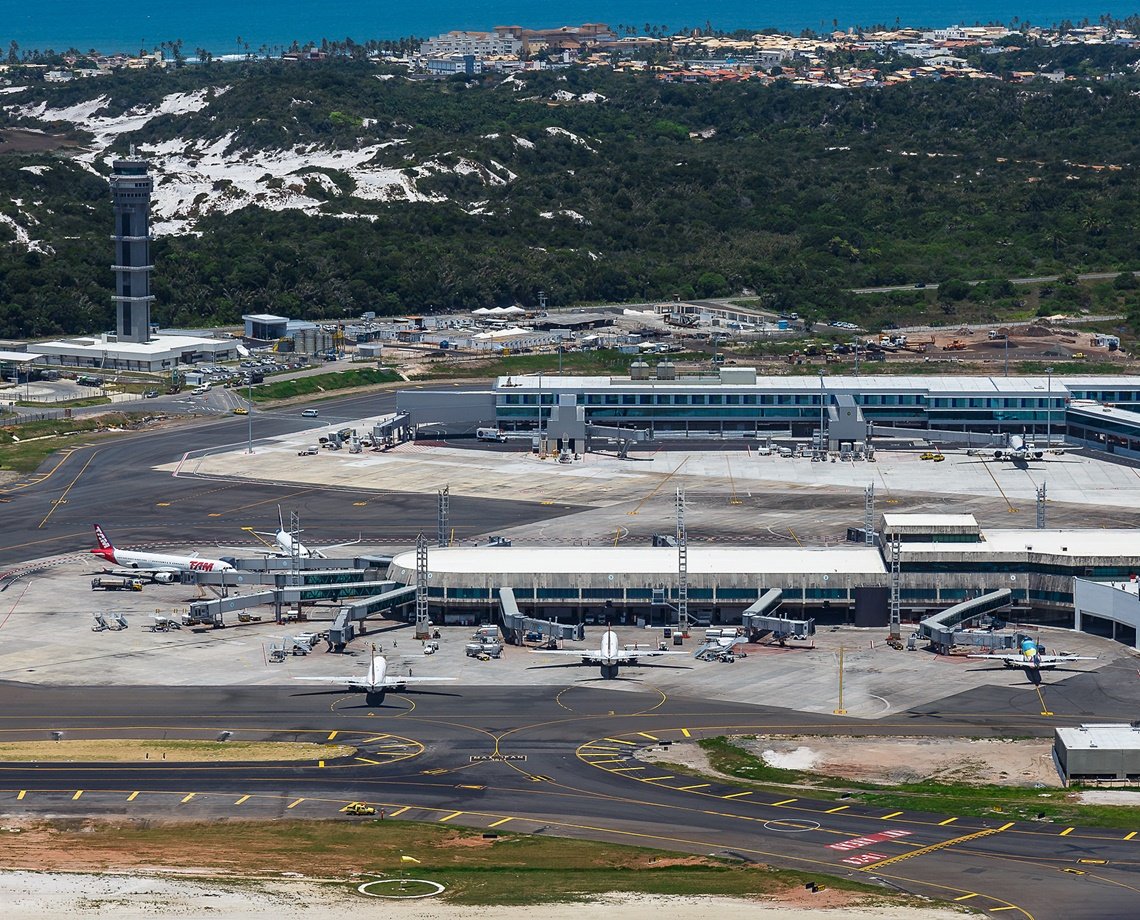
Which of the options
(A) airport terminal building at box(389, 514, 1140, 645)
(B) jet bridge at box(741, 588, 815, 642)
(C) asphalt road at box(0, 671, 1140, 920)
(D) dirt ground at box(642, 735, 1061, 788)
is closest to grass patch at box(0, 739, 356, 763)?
(C) asphalt road at box(0, 671, 1140, 920)

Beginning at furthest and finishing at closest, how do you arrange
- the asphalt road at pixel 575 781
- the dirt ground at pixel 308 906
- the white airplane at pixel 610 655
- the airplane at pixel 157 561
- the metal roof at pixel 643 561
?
the airplane at pixel 157 561
the metal roof at pixel 643 561
the white airplane at pixel 610 655
the asphalt road at pixel 575 781
the dirt ground at pixel 308 906

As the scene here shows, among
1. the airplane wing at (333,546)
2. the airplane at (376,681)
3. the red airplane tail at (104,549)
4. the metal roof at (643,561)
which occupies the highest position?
the metal roof at (643,561)

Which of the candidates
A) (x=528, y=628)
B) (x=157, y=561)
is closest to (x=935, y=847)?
(x=528, y=628)

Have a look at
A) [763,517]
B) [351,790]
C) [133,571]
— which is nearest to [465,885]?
[351,790]

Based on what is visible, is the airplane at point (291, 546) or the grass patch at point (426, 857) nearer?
the grass patch at point (426, 857)

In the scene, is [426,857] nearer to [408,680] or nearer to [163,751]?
[163,751]

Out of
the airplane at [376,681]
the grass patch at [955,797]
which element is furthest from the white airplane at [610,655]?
the grass patch at [955,797]

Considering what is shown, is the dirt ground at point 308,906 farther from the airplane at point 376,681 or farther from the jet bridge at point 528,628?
the jet bridge at point 528,628
